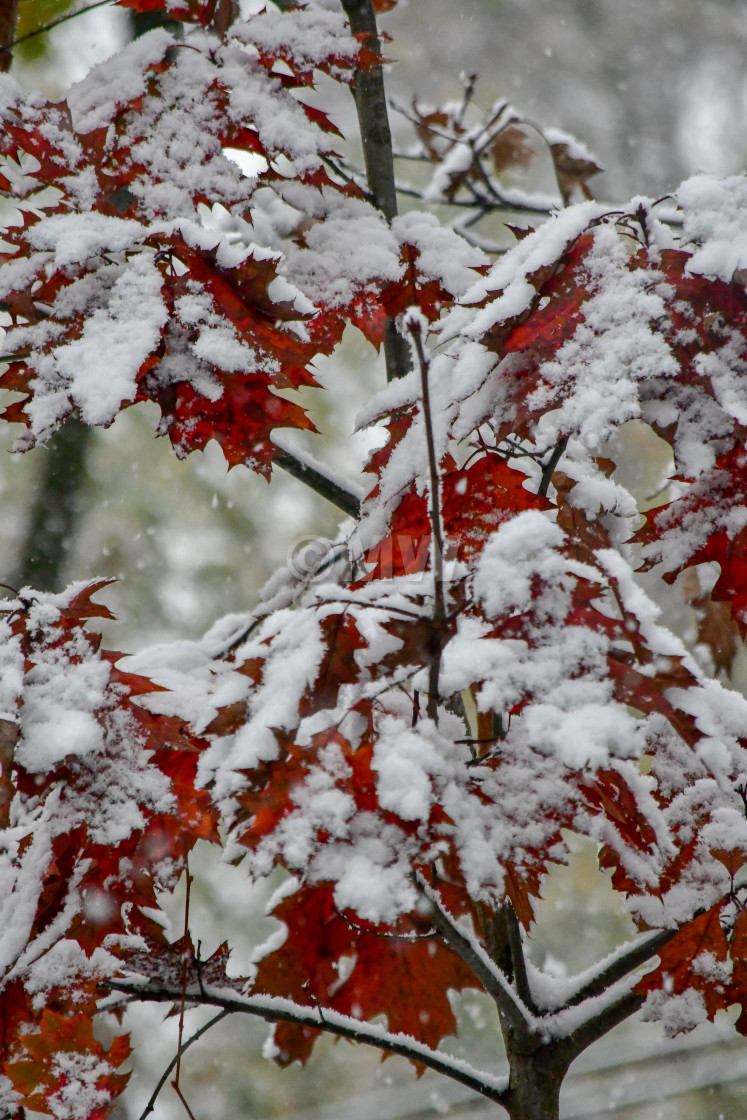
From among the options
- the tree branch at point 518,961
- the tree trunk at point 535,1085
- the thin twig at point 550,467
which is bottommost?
the tree trunk at point 535,1085

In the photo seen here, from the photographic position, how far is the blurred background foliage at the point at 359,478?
18.6 feet

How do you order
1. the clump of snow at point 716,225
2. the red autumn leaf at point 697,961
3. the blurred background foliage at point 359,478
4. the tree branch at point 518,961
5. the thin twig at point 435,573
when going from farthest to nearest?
the blurred background foliage at point 359,478 < the tree branch at point 518,961 < the red autumn leaf at point 697,961 < the clump of snow at point 716,225 < the thin twig at point 435,573

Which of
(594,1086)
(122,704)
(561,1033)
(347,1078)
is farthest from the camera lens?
(347,1078)

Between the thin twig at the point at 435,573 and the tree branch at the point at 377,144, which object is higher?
the tree branch at the point at 377,144

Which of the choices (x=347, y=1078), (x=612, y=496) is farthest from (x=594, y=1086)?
(x=612, y=496)

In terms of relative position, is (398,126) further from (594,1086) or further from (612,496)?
(594,1086)

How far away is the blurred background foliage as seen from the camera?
18.6ft

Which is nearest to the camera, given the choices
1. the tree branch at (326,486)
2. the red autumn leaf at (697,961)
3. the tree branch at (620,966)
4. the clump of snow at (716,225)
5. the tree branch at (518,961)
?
the clump of snow at (716,225)

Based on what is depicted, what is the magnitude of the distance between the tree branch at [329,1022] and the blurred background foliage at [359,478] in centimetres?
430

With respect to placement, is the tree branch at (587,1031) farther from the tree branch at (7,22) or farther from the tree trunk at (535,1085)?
the tree branch at (7,22)

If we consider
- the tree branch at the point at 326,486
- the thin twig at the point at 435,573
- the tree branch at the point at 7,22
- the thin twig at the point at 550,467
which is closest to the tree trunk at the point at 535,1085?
the thin twig at the point at 435,573

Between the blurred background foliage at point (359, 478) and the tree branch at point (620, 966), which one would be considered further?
the blurred background foliage at point (359, 478)

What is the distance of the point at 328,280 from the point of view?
1338 millimetres

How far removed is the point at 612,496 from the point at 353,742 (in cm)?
49
